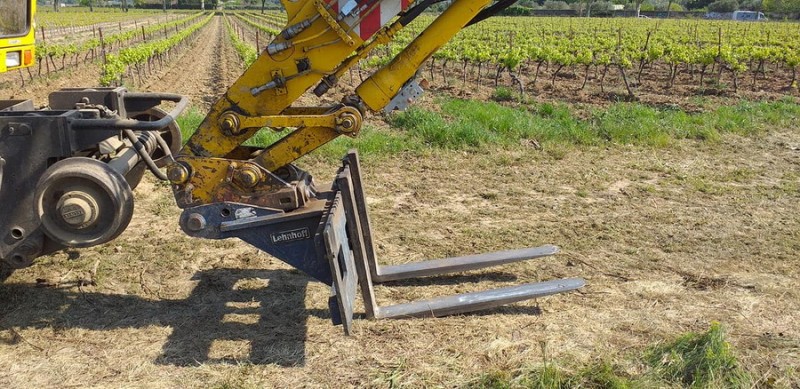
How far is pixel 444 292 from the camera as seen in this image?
15.4ft

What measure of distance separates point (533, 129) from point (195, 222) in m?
6.66

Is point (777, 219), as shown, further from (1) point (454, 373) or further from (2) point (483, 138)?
(1) point (454, 373)

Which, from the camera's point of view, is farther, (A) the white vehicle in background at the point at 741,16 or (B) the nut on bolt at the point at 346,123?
(A) the white vehicle in background at the point at 741,16

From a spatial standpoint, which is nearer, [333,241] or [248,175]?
[333,241]

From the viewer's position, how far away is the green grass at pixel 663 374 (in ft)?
10.9

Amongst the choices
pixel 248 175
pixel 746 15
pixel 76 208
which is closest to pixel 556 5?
pixel 746 15

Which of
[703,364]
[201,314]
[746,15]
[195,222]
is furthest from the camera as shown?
[746,15]

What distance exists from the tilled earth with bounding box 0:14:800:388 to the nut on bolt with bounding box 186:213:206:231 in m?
0.73

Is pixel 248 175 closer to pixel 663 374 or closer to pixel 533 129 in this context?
pixel 663 374

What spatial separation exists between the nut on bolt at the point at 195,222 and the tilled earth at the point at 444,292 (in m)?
0.73

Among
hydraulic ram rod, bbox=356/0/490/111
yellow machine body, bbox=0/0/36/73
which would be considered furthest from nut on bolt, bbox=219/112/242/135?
yellow machine body, bbox=0/0/36/73

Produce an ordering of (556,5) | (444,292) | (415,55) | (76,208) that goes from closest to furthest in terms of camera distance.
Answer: (76,208) → (415,55) → (444,292) → (556,5)

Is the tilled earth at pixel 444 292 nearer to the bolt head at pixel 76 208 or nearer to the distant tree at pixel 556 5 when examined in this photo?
the bolt head at pixel 76 208

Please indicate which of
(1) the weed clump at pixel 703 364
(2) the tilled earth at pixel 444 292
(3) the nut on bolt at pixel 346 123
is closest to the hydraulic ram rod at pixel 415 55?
(3) the nut on bolt at pixel 346 123
